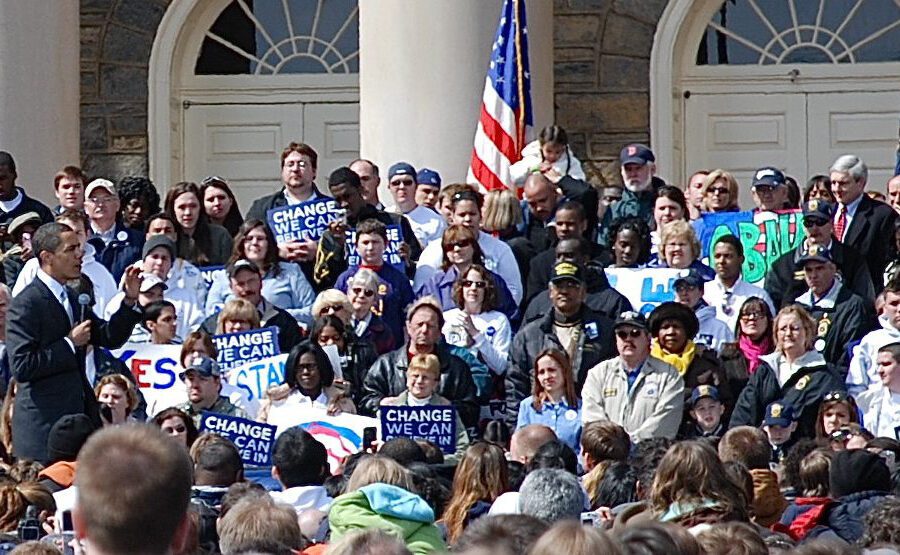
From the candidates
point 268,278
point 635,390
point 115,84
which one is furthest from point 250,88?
point 635,390

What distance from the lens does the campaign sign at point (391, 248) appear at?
44.1 ft

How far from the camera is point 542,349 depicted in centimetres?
1213

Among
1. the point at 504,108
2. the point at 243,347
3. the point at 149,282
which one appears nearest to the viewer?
the point at 243,347

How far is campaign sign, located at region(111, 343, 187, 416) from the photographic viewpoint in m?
12.5

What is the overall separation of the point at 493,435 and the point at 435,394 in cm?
45

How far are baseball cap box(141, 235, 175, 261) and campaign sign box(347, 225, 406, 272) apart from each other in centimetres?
103

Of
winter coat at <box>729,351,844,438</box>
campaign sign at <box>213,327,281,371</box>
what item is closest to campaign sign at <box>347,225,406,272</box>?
campaign sign at <box>213,327,281,371</box>

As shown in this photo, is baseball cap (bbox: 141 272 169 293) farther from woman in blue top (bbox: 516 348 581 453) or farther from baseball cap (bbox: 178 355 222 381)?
woman in blue top (bbox: 516 348 581 453)

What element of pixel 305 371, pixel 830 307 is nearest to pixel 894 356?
pixel 830 307

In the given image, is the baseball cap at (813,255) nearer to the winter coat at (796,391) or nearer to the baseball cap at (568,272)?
the winter coat at (796,391)

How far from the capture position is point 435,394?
38.9ft

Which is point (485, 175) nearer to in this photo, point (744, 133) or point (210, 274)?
point (210, 274)

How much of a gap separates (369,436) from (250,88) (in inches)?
357

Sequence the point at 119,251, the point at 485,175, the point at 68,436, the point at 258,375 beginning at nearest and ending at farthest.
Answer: the point at 68,436 → the point at 258,375 → the point at 119,251 → the point at 485,175
